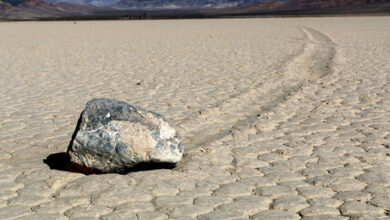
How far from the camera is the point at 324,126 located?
192 inches

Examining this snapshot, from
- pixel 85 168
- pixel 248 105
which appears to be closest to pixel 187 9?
pixel 248 105

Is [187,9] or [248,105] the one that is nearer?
[248,105]

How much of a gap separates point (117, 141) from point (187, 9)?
144 meters

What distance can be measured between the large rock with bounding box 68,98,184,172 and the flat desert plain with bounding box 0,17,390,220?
0.09 meters

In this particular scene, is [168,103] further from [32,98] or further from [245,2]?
[245,2]

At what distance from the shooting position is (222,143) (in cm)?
431

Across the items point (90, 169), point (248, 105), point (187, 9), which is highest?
point (90, 169)

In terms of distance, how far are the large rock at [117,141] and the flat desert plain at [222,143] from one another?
9 centimetres

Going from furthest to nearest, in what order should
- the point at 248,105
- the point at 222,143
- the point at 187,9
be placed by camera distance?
the point at 187,9 → the point at 248,105 → the point at 222,143

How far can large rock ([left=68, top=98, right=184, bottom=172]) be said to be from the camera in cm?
343

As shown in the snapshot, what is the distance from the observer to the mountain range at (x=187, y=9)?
7550cm

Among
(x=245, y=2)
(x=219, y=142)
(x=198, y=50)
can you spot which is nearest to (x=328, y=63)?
(x=198, y=50)

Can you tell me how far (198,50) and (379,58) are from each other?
428cm

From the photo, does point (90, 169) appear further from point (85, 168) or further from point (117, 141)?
point (117, 141)
